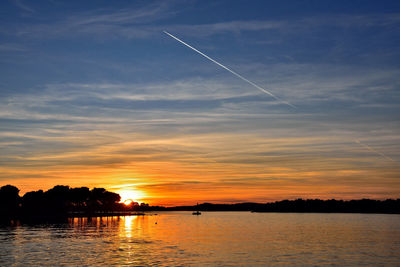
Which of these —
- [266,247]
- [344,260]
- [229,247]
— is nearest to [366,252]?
[344,260]

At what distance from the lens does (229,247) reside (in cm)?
8181

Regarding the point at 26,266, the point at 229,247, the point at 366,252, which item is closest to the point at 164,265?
the point at 26,266

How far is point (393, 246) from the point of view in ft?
283

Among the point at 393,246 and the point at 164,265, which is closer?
the point at 164,265

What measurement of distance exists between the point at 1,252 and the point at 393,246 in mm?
76712

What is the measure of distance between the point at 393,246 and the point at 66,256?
217ft

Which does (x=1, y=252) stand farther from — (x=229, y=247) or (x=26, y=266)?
(x=229, y=247)

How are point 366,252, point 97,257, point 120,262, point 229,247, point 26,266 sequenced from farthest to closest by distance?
1. point 229,247
2. point 366,252
3. point 97,257
4. point 120,262
5. point 26,266

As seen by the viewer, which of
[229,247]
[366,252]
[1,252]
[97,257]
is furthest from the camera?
[229,247]

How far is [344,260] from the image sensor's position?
64.6 metres

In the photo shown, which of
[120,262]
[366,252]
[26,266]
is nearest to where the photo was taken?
[26,266]

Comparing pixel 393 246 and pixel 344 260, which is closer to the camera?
pixel 344 260

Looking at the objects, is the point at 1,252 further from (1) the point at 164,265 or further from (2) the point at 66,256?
(1) the point at 164,265

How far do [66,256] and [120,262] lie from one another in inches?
440
